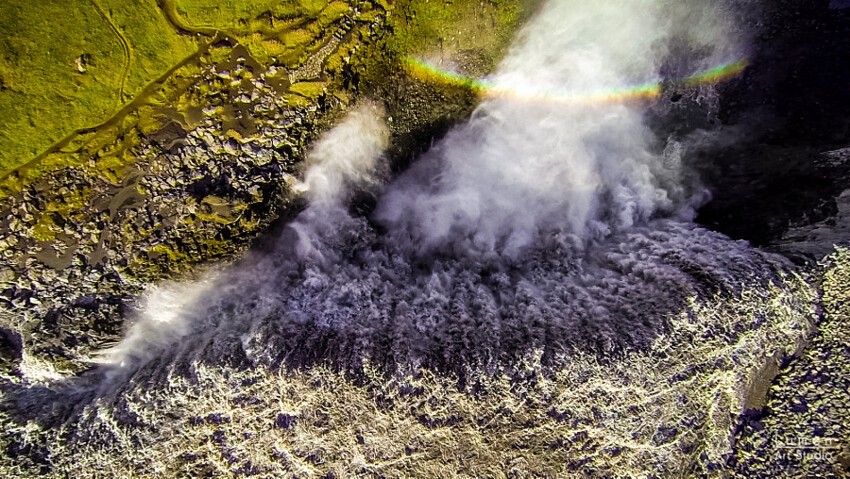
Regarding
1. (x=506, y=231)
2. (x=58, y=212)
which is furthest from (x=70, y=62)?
(x=506, y=231)

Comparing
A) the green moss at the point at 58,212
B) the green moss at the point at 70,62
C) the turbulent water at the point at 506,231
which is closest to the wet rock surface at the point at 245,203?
the green moss at the point at 58,212

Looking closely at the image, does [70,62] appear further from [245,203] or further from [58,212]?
[245,203]

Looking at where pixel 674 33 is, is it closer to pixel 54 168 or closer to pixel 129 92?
pixel 129 92

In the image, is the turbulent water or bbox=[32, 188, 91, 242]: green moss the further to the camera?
bbox=[32, 188, 91, 242]: green moss

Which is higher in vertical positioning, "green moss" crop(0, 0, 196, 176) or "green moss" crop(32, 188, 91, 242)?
"green moss" crop(0, 0, 196, 176)

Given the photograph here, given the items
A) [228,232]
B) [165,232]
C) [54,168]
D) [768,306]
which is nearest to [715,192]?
[768,306]

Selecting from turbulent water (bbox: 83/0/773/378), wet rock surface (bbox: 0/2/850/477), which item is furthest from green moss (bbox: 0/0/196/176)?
turbulent water (bbox: 83/0/773/378)

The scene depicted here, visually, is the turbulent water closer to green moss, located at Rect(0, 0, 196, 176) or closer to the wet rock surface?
the wet rock surface

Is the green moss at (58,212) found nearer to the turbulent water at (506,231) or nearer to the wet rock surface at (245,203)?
the wet rock surface at (245,203)

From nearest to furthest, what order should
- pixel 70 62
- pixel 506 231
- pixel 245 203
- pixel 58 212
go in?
pixel 70 62, pixel 58 212, pixel 245 203, pixel 506 231
